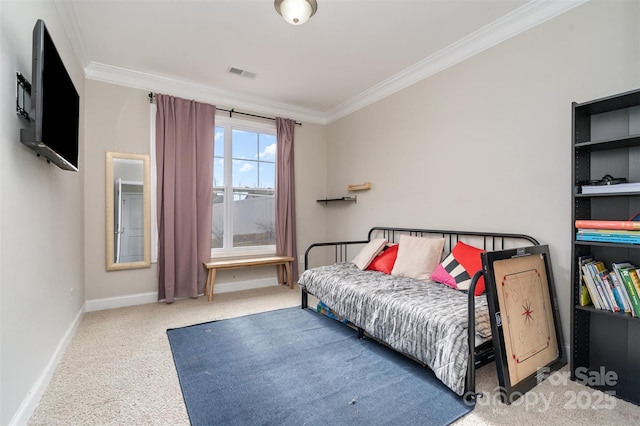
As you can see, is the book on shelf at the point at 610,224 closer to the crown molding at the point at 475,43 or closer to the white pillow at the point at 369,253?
the crown molding at the point at 475,43

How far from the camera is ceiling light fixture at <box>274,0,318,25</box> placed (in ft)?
6.88

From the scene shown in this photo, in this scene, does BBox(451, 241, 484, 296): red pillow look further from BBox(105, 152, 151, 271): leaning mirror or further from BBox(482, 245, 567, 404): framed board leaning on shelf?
BBox(105, 152, 151, 271): leaning mirror

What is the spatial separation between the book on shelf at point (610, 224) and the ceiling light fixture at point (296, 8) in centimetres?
224

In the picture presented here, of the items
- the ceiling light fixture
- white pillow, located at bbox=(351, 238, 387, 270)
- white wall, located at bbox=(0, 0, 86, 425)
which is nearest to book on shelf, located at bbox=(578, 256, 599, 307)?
white pillow, located at bbox=(351, 238, 387, 270)

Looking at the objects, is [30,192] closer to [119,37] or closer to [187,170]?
[119,37]

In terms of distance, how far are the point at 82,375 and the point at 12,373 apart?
0.66m

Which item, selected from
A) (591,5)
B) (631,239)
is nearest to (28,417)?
(631,239)

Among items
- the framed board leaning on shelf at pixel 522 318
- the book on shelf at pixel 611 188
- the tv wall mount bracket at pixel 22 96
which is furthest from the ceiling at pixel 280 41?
the framed board leaning on shelf at pixel 522 318

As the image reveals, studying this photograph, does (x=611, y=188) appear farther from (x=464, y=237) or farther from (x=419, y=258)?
(x=419, y=258)

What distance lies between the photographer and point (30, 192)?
1.64 m

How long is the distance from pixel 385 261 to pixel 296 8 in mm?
2370

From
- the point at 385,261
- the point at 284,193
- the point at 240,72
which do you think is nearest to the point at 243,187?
the point at 284,193

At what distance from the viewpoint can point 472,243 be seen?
274 cm

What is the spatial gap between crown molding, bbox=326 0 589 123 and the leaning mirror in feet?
9.50
